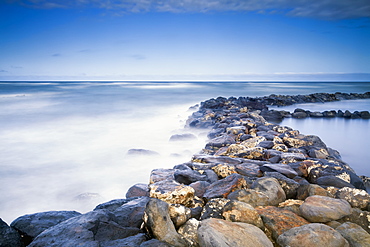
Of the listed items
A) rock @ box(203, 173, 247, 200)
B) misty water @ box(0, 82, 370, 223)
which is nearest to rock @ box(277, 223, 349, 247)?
rock @ box(203, 173, 247, 200)

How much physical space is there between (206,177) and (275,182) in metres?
0.85

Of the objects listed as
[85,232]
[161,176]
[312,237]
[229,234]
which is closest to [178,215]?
[229,234]

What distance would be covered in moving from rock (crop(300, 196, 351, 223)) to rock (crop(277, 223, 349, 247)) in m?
0.24

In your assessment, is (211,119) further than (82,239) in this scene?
Yes

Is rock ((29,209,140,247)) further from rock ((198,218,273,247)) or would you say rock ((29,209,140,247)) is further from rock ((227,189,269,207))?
rock ((227,189,269,207))

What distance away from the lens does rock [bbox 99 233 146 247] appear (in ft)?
5.52

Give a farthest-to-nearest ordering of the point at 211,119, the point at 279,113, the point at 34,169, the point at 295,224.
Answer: the point at 279,113, the point at 211,119, the point at 34,169, the point at 295,224

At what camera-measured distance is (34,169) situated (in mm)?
4391

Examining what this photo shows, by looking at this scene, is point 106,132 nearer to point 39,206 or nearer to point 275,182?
point 39,206

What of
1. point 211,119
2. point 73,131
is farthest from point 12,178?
point 211,119

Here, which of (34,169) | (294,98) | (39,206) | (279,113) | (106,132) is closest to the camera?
(39,206)

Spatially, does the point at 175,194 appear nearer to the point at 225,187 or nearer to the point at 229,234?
the point at 225,187

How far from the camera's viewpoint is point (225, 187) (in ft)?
8.02

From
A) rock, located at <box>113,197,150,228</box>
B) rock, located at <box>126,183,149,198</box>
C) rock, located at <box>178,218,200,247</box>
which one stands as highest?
rock, located at <box>178,218,200,247</box>
